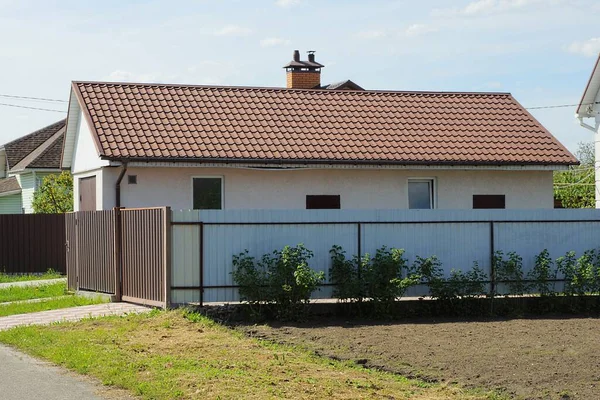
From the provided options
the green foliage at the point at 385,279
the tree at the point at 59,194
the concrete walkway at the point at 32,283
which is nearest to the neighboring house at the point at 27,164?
the tree at the point at 59,194

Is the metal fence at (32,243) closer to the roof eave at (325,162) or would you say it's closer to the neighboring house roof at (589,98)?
the roof eave at (325,162)

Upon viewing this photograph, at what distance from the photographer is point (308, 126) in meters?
24.4

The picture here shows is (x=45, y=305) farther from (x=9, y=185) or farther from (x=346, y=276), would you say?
(x=9, y=185)

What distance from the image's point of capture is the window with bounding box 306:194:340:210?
2331 centimetres

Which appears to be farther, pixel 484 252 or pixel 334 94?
pixel 334 94

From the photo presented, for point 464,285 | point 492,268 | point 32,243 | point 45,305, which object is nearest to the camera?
point 464,285

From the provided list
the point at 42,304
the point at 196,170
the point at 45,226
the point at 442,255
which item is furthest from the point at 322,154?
the point at 45,226

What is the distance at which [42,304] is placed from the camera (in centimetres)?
1933

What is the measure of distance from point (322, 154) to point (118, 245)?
6.14m

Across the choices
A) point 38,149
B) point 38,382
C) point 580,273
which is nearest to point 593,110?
point 580,273

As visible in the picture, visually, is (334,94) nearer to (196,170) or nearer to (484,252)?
(196,170)

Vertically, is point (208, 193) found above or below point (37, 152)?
below

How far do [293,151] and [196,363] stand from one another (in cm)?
1163

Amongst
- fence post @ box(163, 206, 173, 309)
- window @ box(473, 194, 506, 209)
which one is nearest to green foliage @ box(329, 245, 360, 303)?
fence post @ box(163, 206, 173, 309)
